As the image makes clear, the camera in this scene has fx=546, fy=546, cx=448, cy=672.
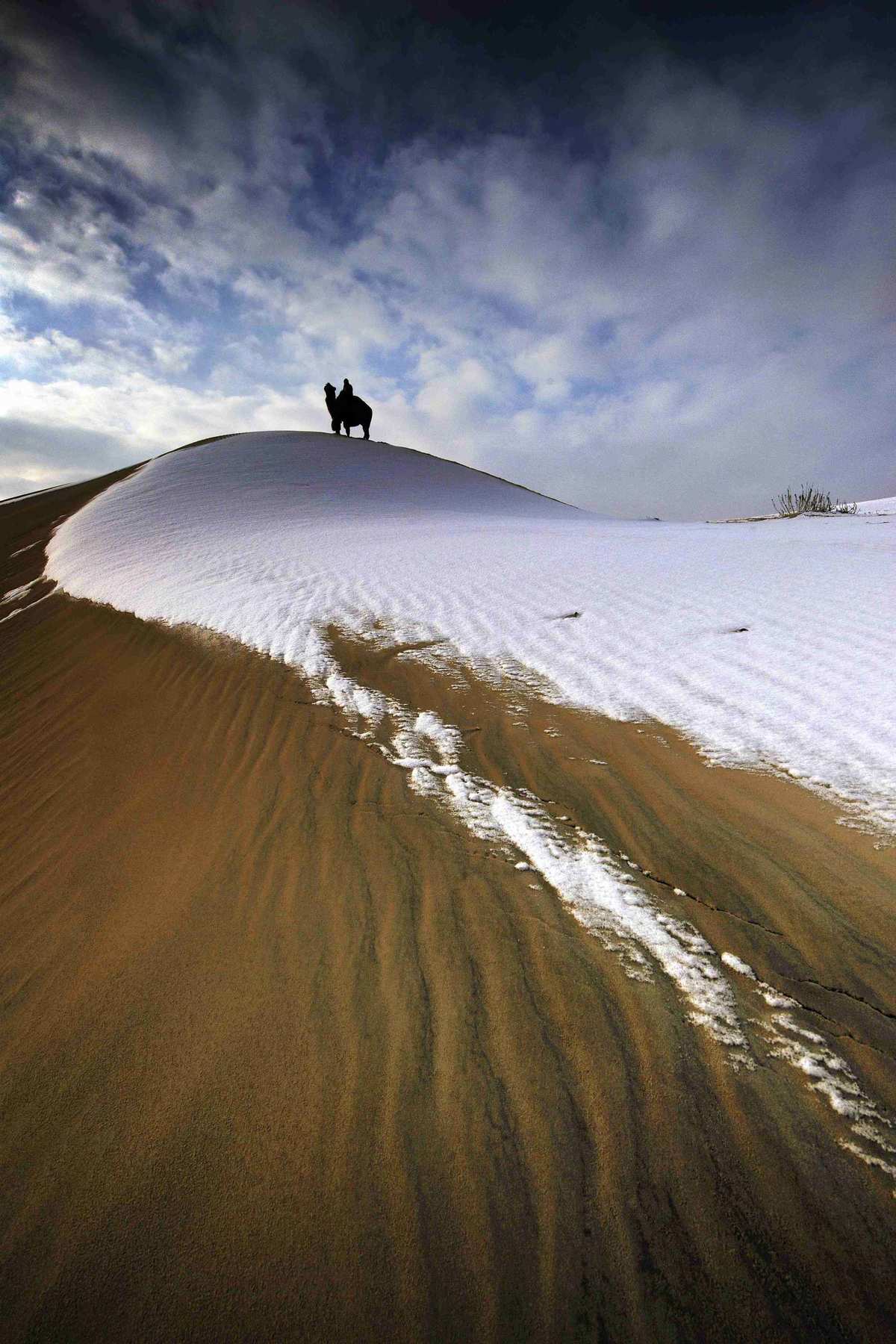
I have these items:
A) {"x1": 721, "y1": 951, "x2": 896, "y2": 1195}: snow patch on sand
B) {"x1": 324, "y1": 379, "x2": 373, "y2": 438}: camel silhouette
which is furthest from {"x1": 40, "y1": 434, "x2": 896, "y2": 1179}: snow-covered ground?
{"x1": 324, "y1": 379, "x2": 373, "y2": 438}: camel silhouette

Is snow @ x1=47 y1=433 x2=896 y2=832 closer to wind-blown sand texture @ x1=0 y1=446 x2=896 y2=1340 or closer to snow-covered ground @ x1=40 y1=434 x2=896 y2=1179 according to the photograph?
snow-covered ground @ x1=40 y1=434 x2=896 y2=1179

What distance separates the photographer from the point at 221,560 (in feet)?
24.5

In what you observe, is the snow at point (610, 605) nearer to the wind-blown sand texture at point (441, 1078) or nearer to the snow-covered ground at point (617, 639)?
the snow-covered ground at point (617, 639)

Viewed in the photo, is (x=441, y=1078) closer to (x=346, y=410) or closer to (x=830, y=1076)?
(x=830, y=1076)

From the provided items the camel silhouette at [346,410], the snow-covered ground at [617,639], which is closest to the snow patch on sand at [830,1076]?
the snow-covered ground at [617,639]

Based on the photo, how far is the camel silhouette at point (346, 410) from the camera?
23.2 metres

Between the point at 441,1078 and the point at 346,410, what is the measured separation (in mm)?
26114

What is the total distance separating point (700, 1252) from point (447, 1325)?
1.57 feet

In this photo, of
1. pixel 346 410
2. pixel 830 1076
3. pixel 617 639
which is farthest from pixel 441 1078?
pixel 346 410

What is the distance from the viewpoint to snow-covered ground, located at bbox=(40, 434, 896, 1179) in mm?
1610

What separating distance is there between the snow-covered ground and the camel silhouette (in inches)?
628

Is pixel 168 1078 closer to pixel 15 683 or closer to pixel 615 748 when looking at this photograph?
pixel 615 748

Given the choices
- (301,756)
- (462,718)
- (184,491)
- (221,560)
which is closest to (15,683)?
(221,560)

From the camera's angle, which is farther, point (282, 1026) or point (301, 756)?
point (301, 756)
